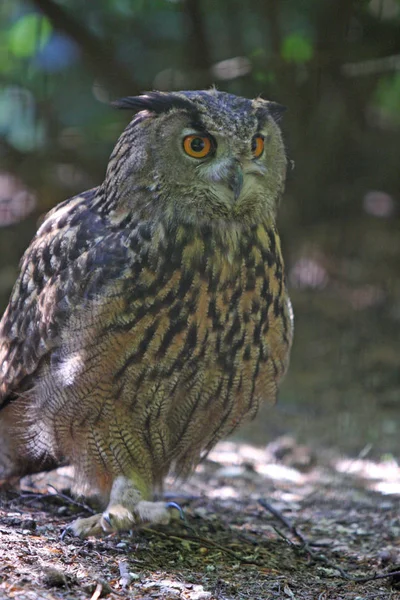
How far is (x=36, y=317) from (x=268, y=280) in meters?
0.84

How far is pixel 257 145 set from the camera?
280 cm

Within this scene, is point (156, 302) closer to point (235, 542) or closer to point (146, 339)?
point (146, 339)

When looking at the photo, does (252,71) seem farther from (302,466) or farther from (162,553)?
(162,553)

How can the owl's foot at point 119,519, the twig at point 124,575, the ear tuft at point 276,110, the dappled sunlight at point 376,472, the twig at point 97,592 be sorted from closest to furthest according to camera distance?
the twig at point 97,592, the twig at point 124,575, the owl's foot at point 119,519, the ear tuft at point 276,110, the dappled sunlight at point 376,472

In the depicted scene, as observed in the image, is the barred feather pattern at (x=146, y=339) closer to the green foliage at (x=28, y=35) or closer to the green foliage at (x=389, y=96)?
the green foliage at (x=28, y=35)

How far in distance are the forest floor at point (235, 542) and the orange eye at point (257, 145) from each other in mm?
1345

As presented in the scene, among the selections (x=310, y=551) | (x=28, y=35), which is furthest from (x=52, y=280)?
(x=28, y=35)

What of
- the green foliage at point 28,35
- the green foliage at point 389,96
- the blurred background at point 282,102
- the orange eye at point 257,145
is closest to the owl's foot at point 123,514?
the orange eye at point 257,145

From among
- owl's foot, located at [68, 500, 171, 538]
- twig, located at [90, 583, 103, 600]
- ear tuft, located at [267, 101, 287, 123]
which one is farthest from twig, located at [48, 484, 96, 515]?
ear tuft, located at [267, 101, 287, 123]

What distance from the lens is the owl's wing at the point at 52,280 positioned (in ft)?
9.07

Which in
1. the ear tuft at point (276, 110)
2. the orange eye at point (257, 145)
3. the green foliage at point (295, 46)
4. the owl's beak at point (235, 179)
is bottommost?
the owl's beak at point (235, 179)

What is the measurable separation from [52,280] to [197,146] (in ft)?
2.28

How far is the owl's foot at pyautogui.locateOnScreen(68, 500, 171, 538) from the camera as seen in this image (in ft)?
9.23

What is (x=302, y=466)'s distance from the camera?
4297 millimetres
